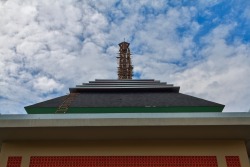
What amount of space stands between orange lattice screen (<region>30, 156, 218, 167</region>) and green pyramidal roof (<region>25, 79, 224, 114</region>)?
317 centimetres

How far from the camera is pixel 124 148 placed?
642cm

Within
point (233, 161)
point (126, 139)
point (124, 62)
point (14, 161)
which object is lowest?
point (233, 161)

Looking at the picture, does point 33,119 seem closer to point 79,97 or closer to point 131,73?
point 79,97

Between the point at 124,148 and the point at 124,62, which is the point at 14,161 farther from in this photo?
the point at 124,62

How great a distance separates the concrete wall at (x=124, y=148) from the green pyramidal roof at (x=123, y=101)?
295 cm

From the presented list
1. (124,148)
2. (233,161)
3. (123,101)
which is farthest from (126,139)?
(123,101)

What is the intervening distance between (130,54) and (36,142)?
22422mm

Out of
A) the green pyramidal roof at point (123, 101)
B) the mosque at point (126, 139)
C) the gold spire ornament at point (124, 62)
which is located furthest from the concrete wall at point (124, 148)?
the gold spire ornament at point (124, 62)

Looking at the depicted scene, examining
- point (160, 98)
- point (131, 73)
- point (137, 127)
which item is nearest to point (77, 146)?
point (137, 127)

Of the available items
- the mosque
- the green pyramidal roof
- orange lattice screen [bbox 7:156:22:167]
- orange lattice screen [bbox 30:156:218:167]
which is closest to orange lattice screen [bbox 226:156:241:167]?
the mosque

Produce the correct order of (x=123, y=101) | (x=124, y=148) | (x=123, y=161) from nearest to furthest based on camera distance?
(x=123, y=161) → (x=124, y=148) → (x=123, y=101)

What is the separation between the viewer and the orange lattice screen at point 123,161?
6262mm

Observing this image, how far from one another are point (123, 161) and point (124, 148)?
311mm

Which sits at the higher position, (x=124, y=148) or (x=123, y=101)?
(x=123, y=101)
